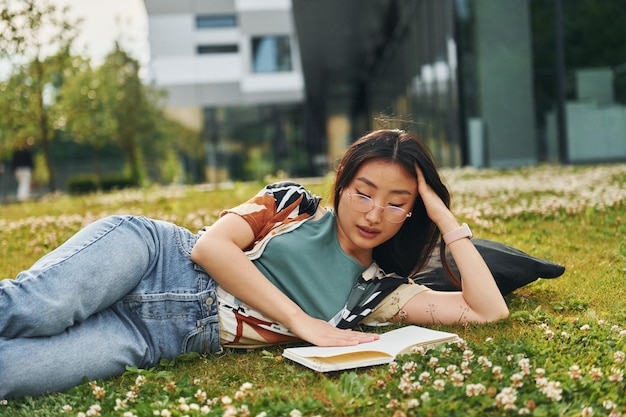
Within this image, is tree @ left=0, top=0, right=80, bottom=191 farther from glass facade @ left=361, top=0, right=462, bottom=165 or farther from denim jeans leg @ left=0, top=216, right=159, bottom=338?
denim jeans leg @ left=0, top=216, right=159, bottom=338

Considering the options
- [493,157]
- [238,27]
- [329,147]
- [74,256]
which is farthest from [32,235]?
[238,27]

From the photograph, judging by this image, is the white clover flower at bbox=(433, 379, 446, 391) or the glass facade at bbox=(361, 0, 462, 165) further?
the glass facade at bbox=(361, 0, 462, 165)

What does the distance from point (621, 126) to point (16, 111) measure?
17873 mm

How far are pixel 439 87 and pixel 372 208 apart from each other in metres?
15.9

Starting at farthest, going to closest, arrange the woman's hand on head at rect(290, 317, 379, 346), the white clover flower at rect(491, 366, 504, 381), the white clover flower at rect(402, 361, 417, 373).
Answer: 1. the woman's hand on head at rect(290, 317, 379, 346)
2. the white clover flower at rect(402, 361, 417, 373)
3. the white clover flower at rect(491, 366, 504, 381)

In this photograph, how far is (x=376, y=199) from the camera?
11.6 ft

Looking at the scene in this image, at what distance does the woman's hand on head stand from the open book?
1.4 inches

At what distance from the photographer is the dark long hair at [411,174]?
11.8 feet

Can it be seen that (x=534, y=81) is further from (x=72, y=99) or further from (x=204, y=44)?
(x=204, y=44)

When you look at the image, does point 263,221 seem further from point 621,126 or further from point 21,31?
point 21,31

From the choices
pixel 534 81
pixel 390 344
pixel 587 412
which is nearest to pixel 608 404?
pixel 587 412

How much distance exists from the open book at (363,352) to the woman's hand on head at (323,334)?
1.4 inches

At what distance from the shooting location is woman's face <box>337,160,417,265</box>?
3523mm

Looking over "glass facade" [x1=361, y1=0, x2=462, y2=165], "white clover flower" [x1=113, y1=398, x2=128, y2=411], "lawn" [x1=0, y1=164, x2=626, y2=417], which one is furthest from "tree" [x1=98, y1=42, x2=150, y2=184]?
"white clover flower" [x1=113, y1=398, x2=128, y2=411]
